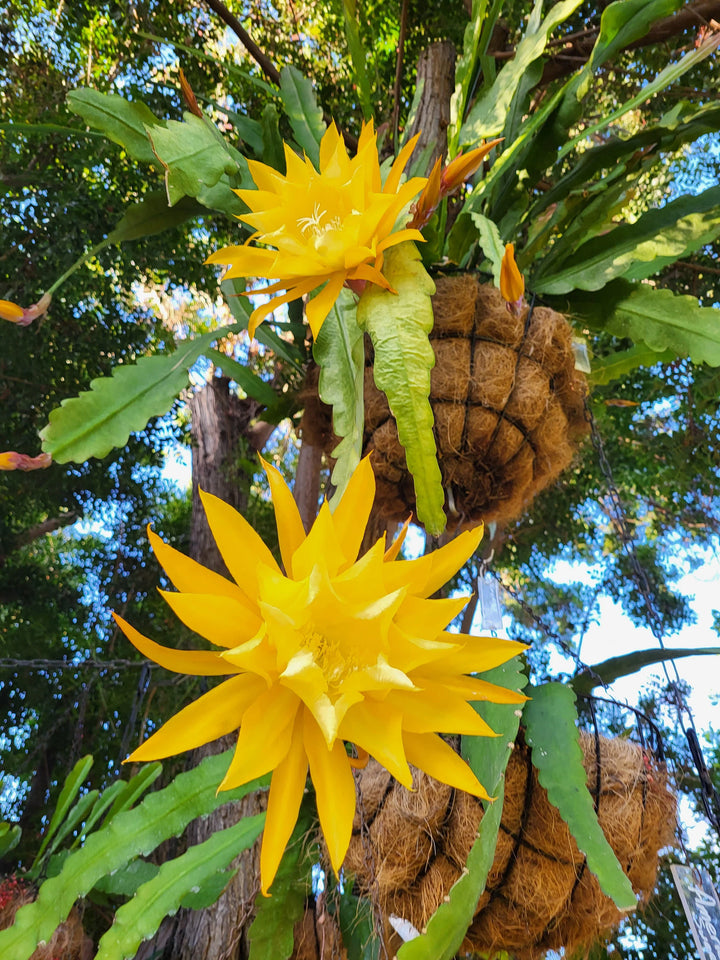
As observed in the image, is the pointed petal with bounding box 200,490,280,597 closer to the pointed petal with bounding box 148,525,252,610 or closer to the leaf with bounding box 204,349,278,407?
the pointed petal with bounding box 148,525,252,610

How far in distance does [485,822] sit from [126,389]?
644 millimetres

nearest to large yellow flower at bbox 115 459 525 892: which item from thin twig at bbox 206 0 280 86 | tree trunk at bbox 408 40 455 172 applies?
tree trunk at bbox 408 40 455 172

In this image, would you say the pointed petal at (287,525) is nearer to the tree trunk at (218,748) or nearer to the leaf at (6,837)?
the tree trunk at (218,748)

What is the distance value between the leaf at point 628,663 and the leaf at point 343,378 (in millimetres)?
412

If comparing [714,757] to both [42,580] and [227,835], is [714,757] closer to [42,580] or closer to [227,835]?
[227,835]

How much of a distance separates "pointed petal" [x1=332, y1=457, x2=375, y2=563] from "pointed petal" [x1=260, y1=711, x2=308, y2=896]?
0.14 meters

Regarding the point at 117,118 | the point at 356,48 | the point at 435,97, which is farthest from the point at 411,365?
the point at 435,97

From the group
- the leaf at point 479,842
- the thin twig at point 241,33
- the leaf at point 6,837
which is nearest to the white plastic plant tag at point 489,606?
the leaf at point 479,842

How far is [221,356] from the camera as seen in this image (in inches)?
42.3

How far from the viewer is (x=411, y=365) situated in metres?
0.69

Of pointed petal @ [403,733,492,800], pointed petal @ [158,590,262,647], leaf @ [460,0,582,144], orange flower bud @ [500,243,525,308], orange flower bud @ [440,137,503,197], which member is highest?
leaf @ [460,0,582,144]

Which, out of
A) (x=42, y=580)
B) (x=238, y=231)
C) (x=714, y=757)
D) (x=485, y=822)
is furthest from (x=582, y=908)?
(x=42, y=580)

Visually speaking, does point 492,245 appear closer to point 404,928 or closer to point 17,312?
point 17,312

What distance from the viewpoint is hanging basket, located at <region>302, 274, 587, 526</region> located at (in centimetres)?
89
